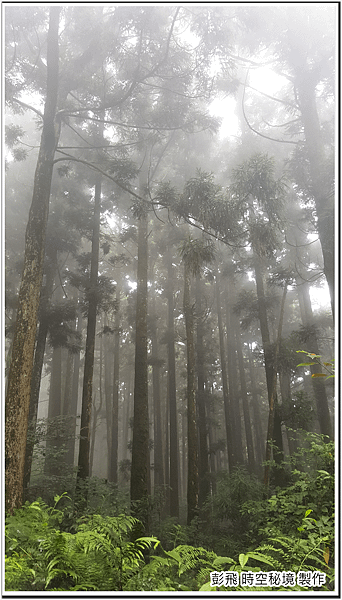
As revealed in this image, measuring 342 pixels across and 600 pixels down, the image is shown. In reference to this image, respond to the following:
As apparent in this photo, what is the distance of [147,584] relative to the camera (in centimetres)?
273

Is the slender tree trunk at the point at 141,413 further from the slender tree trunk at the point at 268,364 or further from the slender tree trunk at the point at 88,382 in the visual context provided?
the slender tree trunk at the point at 268,364

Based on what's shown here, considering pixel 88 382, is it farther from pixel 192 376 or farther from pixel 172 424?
pixel 172 424

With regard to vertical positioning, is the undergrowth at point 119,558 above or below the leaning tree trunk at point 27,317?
below

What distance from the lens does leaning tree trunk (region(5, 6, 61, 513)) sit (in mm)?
4902

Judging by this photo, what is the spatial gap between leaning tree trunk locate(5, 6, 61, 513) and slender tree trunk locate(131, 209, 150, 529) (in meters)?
3.05

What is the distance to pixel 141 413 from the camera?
997 centimetres

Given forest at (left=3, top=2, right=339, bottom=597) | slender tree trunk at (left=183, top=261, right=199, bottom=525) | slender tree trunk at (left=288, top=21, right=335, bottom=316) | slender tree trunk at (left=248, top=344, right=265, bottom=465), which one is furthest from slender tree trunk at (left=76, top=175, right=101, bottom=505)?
slender tree trunk at (left=248, top=344, right=265, bottom=465)

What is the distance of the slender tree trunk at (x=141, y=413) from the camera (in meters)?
8.75

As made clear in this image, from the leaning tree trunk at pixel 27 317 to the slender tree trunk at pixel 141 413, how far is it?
10.0 feet

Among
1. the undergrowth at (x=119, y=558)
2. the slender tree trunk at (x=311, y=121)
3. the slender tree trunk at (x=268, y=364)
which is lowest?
the undergrowth at (x=119, y=558)

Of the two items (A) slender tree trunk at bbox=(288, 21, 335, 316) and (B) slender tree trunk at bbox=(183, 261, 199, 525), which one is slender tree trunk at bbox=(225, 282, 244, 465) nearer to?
(B) slender tree trunk at bbox=(183, 261, 199, 525)

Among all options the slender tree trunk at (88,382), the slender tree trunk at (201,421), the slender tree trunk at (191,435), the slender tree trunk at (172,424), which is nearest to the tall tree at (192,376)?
the slender tree trunk at (191,435)

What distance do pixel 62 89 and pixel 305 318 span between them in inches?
638

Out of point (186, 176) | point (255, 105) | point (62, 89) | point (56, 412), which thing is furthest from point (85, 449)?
point (255, 105)
